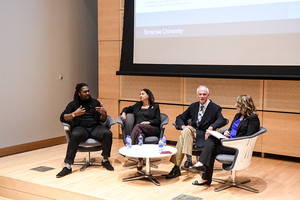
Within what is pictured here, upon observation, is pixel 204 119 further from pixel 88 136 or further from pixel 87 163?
pixel 87 163

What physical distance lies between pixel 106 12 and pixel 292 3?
3384 mm

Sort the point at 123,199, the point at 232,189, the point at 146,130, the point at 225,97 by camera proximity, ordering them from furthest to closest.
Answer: the point at 225,97
the point at 146,130
the point at 232,189
the point at 123,199

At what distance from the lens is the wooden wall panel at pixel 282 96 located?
516cm

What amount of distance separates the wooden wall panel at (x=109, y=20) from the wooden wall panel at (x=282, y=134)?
Answer: 3.15 meters

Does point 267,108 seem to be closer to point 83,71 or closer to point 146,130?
point 146,130

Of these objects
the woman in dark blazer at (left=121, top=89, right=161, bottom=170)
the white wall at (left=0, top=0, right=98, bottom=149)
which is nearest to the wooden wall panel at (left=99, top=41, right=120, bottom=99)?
the white wall at (left=0, top=0, right=98, bottom=149)

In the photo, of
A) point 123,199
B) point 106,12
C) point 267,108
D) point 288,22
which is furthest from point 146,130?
point 106,12

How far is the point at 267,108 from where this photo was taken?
212 inches

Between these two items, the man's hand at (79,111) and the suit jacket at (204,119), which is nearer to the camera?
the suit jacket at (204,119)

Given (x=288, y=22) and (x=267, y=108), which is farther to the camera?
(x=267, y=108)

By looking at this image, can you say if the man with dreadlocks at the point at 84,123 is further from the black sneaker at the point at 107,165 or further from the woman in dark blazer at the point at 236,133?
the woman in dark blazer at the point at 236,133

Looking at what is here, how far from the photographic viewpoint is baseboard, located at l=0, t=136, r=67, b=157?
18.4ft

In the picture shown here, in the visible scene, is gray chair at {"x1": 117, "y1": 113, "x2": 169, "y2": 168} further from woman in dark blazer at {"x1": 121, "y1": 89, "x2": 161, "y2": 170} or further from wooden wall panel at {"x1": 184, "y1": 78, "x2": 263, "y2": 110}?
wooden wall panel at {"x1": 184, "y1": 78, "x2": 263, "y2": 110}

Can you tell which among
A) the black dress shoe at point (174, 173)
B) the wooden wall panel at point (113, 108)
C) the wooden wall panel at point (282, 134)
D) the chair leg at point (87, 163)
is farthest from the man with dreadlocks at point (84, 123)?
the wooden wall panel at point (282, 134)
